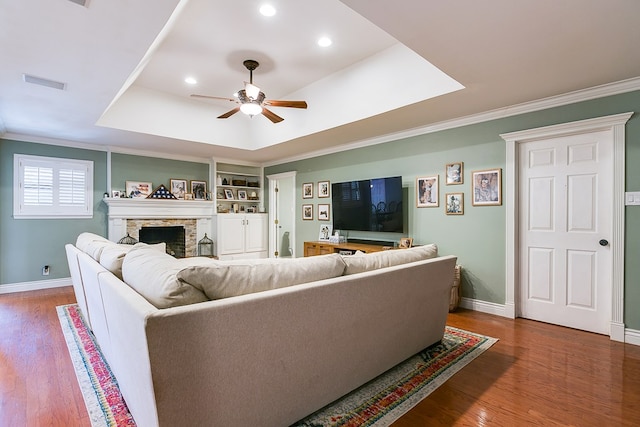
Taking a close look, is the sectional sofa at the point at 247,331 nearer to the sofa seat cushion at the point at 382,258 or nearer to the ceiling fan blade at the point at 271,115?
the sofa seat cushion at the point at 382,258

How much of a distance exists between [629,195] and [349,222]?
331 centimetres

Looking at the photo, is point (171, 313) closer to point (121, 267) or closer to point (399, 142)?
point (121, 267)

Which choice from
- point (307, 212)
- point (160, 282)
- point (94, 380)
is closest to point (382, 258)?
point (160, 282)

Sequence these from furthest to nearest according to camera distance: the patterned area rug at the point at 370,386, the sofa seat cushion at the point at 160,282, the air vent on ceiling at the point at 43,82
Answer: the air vent on ceiling at the point at 43,82 → the patterned area rug at the point at 370,386 → the sofa seat cushion at the point at 160,282

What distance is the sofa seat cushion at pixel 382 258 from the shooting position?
78.8 inches

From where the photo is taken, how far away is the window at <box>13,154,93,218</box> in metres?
4.75

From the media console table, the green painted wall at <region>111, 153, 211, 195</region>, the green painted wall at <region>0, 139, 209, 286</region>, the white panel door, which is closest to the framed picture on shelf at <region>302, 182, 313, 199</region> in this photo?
the media console table

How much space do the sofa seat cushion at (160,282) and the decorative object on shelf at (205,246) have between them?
15.7 feet

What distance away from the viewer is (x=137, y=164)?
573 cm

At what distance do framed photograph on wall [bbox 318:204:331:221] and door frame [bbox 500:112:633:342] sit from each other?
2942 mm

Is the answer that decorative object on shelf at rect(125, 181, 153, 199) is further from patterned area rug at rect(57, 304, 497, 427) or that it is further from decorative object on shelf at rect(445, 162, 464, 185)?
decorative object on shelf at rect(445, 162, 464, 185)

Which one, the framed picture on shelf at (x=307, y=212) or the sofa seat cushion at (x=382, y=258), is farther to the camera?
the framed picture on shelf at (x=307, y=212)

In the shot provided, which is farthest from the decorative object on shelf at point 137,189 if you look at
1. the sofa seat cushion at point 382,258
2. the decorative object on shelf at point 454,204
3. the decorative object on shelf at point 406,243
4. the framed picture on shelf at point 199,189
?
the decorative object on shelf at point 454,204

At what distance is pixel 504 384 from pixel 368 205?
120 inches
